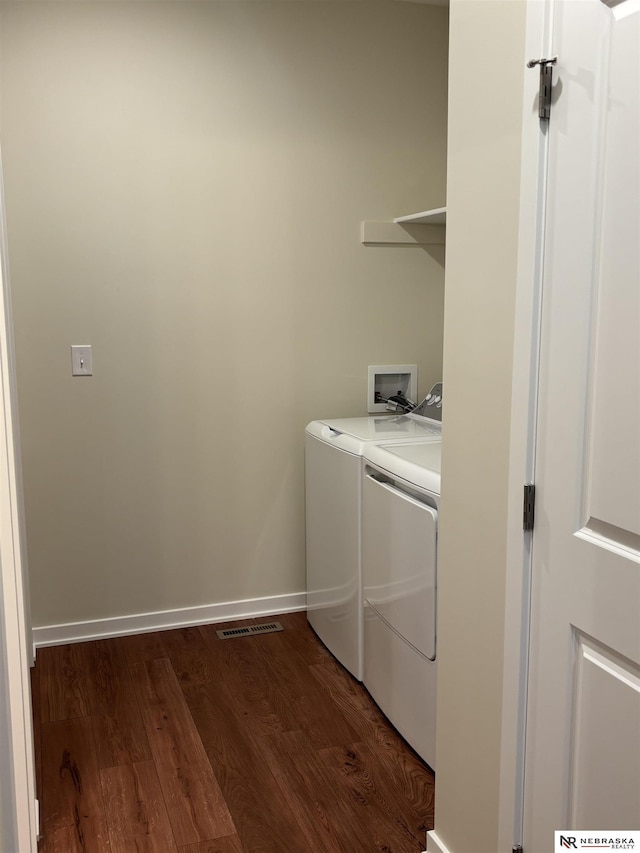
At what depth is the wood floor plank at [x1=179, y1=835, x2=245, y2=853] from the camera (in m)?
1.96

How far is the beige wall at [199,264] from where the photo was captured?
9.43 ft

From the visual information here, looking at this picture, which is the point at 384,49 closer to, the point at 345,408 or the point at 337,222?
the point at 337,222

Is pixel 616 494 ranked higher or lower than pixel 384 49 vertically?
lower

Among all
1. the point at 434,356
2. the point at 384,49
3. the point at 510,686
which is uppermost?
the point at 384,49

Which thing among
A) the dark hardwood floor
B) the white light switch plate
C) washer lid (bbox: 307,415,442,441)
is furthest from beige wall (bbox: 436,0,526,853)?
the white light switch plate

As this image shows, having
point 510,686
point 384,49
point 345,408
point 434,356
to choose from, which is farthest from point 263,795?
point 384,49

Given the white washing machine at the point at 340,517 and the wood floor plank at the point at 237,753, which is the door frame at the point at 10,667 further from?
the white washing machine at the point at 340,517

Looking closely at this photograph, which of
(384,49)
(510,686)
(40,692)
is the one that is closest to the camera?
(510,686)

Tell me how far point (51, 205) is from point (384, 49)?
147 centimetres

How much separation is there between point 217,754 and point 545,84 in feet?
6.54

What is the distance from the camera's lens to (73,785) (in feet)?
7.30

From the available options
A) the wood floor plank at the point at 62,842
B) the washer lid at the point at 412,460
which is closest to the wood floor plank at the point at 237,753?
the wood floor plank at the point at 62,842

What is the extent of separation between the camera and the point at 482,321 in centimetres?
156

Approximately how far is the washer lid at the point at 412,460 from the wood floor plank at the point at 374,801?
0.84m
